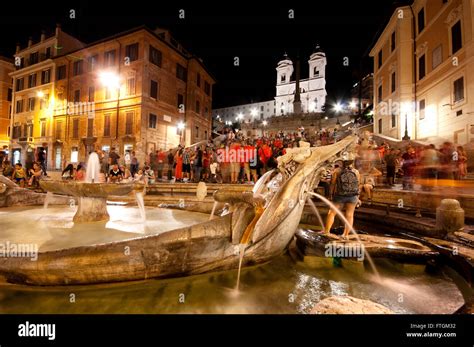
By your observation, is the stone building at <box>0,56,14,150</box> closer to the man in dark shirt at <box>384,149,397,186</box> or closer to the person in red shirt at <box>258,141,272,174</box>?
the person in red shirt at <box>258,141,272,174</box>

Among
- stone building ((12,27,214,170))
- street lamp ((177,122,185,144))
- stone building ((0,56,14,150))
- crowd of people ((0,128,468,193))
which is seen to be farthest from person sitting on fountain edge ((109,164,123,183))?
stone building ((0,56,14,150))

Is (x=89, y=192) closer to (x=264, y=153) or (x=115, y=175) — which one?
(x=115, y=175)

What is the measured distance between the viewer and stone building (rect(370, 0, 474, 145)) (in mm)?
15992

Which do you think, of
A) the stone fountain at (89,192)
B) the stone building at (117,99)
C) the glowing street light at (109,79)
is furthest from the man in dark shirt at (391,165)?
the glowing street light at (109,79)

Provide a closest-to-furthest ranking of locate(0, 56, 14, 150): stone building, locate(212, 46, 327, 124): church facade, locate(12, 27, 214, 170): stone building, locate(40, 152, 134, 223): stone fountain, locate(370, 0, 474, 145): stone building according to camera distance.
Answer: locate(40, 152, 134, 223): stone fountain
locate(370, 0, 474, 145): stone building
locate(12, 27, 214, 170): stone building
locate(0, 56, 14, 150): stone building
locate(212, 46, 327, 124): church facade

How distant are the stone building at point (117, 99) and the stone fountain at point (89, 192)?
20.1 metres

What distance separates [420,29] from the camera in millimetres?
21922

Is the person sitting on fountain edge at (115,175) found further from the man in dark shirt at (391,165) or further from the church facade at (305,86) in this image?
the church facade at (305,86)

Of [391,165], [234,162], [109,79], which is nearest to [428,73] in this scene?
[391,165]

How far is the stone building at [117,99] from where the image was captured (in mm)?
25406

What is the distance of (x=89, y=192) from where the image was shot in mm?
4992

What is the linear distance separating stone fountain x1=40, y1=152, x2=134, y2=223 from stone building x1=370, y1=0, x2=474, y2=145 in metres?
20.1
